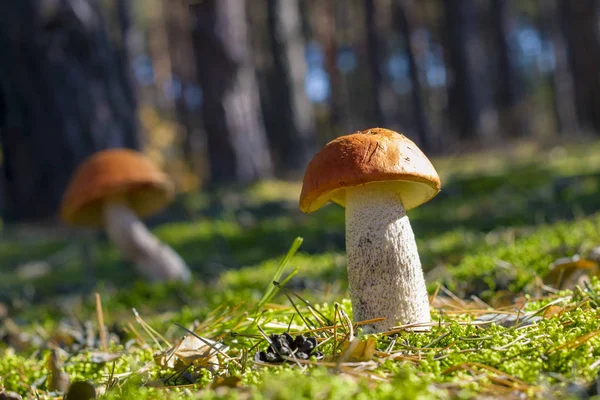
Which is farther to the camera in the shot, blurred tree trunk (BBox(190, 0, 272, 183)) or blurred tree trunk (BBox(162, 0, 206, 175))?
blurred tree trunk (BBox(162, 0, 206, 175))

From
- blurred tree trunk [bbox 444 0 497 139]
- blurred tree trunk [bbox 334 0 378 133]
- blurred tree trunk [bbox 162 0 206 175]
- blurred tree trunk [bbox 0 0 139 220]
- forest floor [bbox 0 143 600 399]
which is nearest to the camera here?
forest floor [bbox 0 143 600 399]

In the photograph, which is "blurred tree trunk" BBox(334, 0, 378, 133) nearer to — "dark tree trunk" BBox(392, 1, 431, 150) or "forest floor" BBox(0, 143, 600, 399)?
"dark tree trunk" BBox(392, 1, 431, 150)

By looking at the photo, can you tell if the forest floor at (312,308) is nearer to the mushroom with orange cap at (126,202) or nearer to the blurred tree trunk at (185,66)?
the mushroom with orange cap at (126,202)

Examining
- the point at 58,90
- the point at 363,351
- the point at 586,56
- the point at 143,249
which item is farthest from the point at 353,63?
the point at 363,351

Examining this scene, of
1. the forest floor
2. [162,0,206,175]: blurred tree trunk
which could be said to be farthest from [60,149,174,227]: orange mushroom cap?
[162,0,206,175]: blurred tree trunk

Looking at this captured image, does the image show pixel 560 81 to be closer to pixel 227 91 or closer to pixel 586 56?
pixel 586 56
